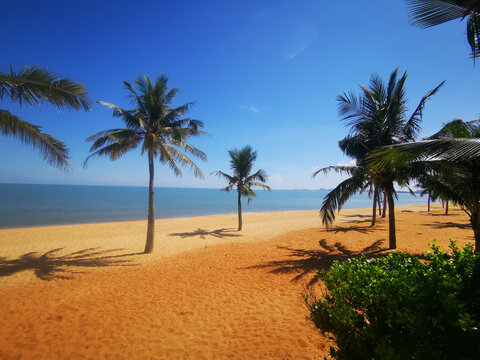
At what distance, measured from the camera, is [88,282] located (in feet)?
20.7

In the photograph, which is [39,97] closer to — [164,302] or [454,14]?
[164,302]

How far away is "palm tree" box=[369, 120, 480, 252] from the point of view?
352cm

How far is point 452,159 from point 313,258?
5.83 m

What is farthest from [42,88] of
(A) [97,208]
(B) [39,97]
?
(A) [97,208]

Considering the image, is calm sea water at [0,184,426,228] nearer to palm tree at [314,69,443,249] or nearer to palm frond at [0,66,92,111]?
palm frond at [0,66,92,111]

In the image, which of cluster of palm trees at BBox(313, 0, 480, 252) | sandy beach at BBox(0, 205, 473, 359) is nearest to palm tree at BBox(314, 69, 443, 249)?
cluster of palm trees at BBox(313, 0, 480, 252)

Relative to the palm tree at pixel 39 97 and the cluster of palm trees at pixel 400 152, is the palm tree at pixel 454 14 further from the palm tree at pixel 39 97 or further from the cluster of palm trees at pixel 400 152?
the palm tree at pixel 39 97

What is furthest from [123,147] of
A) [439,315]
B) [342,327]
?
[439,315]

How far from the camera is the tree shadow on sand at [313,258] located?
22.0 feet

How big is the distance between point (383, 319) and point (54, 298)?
7757 mm

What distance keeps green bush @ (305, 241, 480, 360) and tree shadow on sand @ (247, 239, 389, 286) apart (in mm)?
3730

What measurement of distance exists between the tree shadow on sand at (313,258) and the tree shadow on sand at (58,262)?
6360 millimetres

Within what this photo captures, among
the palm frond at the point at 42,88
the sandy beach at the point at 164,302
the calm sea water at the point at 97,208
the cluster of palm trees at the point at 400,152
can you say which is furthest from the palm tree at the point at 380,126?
the calm sea water at the point at 97,208

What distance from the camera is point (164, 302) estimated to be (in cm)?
509
